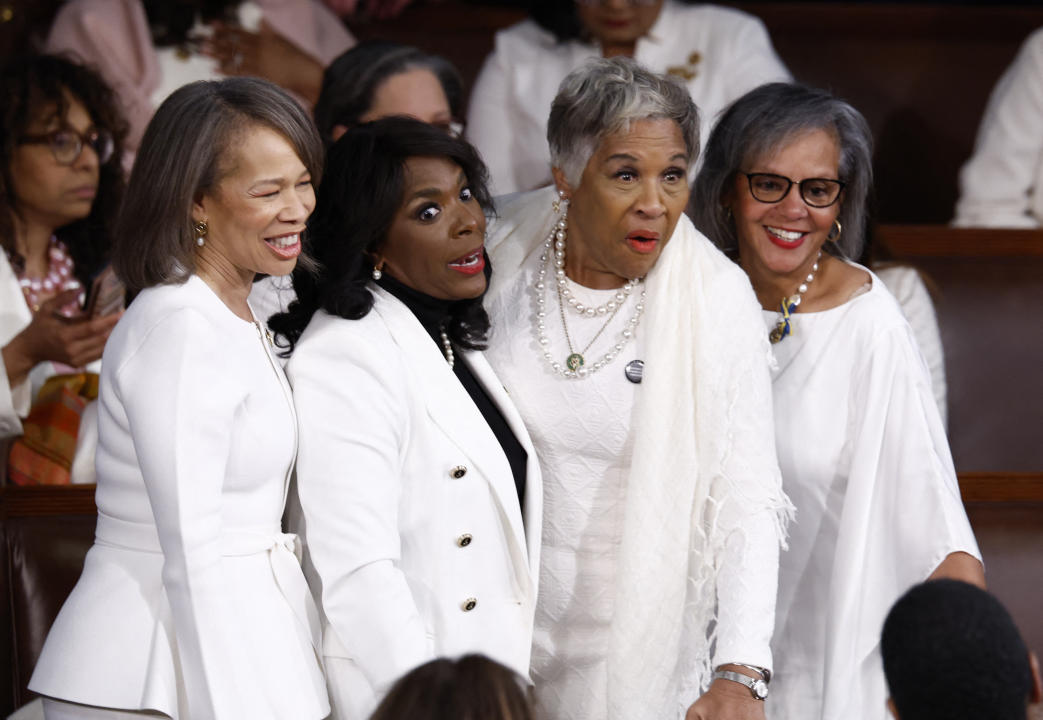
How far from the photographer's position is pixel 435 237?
2008mm

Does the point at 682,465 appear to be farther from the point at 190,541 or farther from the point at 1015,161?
the point at 1015,161

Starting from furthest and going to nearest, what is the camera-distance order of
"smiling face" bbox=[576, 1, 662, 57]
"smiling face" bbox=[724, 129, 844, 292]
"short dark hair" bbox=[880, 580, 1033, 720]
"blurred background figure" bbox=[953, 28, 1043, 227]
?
1. "blurred background figure" bbox=[953, 28, 1043, 227]
2. "smiling face" bbox=[576, 1, 662, 57]
3. "smiling face" bbox=[724, 129, 844, 292]
4. "short dark hair" bbox=[880, 580, 1033, 720]

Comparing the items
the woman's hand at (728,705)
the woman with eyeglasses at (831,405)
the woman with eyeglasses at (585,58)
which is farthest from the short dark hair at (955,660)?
the woman with eyeglasses at (585,58)

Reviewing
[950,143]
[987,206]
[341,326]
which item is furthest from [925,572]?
[950,143]

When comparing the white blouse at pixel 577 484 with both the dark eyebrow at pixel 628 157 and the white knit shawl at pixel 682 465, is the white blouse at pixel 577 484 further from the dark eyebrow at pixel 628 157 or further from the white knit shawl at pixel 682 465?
the dark eyebrow at pixel 628 157

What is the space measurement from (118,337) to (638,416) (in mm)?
782

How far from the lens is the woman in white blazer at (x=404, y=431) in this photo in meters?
1.83

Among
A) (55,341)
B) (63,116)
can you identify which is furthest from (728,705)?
(63,116)

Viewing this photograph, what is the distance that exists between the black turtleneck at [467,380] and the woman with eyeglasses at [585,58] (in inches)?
60.3

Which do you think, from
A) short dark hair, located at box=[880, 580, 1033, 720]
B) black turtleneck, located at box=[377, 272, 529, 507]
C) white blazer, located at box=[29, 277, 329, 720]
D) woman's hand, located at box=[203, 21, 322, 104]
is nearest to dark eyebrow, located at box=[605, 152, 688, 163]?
black turtleneck, located at box=[377, 272, 529, 507]

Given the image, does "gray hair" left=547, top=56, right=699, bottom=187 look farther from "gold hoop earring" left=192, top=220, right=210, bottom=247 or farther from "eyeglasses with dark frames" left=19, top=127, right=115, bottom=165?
"eyeglasses with dark frames" left=19, top=127, right=115, bottom=165

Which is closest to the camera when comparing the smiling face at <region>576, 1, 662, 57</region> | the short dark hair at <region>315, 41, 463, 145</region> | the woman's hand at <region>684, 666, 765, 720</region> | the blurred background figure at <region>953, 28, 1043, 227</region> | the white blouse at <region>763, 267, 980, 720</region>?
the woman's hand at <region>684, 666, 765, 720</region>

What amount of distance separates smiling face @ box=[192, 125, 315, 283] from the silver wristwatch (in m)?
0.87

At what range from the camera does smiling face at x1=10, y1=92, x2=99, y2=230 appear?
295 cm
